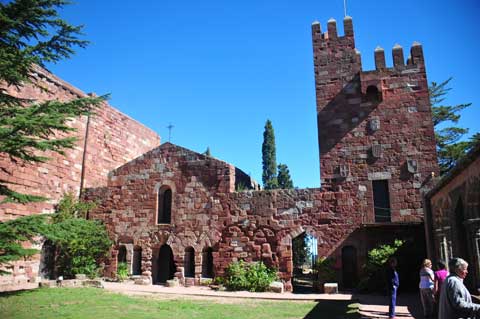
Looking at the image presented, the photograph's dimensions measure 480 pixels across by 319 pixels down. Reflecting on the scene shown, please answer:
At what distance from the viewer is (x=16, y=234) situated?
11570 millimetres

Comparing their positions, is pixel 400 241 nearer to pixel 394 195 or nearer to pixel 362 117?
pixel 394 195

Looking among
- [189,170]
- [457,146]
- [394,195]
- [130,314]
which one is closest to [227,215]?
[189,170]

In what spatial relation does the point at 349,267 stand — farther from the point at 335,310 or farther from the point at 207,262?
the point at 207,262

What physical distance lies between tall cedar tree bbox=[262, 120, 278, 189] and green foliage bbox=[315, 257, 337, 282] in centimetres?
A: 1940

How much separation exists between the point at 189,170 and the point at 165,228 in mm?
2907

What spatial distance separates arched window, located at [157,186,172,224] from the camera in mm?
18688

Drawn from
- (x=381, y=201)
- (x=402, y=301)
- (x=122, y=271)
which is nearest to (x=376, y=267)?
(x=402, y=301)

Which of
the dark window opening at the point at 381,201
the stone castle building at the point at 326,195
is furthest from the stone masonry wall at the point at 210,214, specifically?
the dark window opening at the point at 381,201

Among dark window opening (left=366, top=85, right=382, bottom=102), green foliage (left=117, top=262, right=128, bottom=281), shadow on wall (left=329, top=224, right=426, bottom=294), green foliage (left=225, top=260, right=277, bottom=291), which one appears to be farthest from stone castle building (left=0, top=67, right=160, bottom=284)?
dark window opening (left=366, top=85, right=382, bottom=102)

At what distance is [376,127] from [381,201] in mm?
3126

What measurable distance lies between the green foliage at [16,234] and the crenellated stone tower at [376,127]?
430 inches

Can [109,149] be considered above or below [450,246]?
above

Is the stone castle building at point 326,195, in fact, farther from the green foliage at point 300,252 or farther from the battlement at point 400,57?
the green foliage at point 300,252

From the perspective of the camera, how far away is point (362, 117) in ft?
55.2
